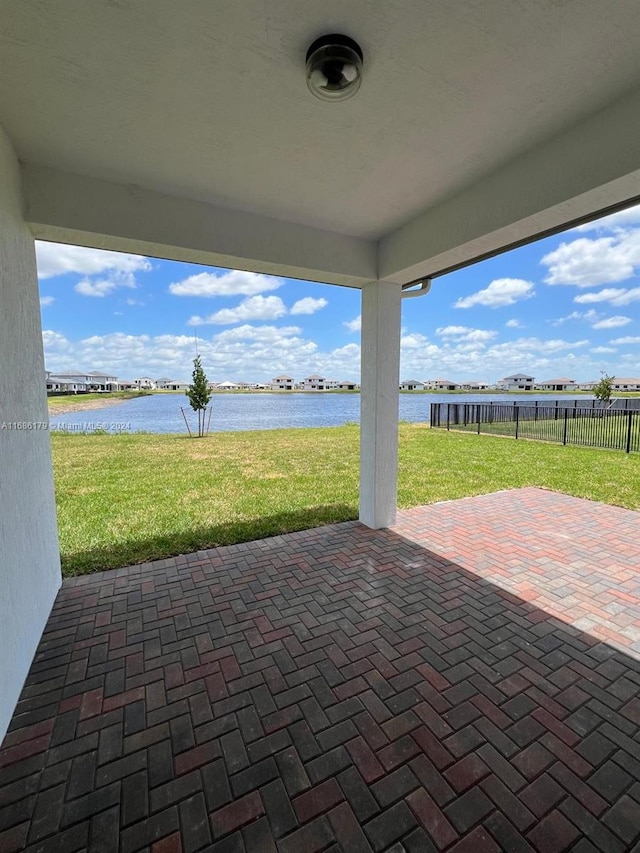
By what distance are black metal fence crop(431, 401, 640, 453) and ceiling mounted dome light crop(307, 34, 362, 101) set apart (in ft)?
29.6

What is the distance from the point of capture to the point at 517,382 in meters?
27.6

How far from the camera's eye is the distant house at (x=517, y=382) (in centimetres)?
2717

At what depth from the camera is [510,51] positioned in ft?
4.85

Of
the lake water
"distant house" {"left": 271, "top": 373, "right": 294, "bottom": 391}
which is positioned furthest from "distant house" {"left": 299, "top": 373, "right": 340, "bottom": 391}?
the lake water

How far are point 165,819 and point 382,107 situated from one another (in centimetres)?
310

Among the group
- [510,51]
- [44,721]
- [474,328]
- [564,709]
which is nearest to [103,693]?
[44,721]

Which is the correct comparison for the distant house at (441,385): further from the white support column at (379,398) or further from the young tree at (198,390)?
the white support column at (379,398)

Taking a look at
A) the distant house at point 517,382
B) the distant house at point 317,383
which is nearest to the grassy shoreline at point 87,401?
the distant house at point 317,383

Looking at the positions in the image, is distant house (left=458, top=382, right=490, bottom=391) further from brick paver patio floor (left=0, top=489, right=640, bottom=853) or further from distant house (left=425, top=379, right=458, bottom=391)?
brick paver patio floor (left=0, top=489, right=640, bottom=853)

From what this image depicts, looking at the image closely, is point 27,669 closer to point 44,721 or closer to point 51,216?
point 44,721

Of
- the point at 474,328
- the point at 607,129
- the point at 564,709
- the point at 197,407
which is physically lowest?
the point at 564,709

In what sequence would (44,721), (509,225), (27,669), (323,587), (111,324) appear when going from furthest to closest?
(111,324), (323,587), (509,225), (27,669), (44,721)

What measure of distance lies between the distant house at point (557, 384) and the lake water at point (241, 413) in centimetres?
978

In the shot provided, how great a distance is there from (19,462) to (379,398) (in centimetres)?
295
